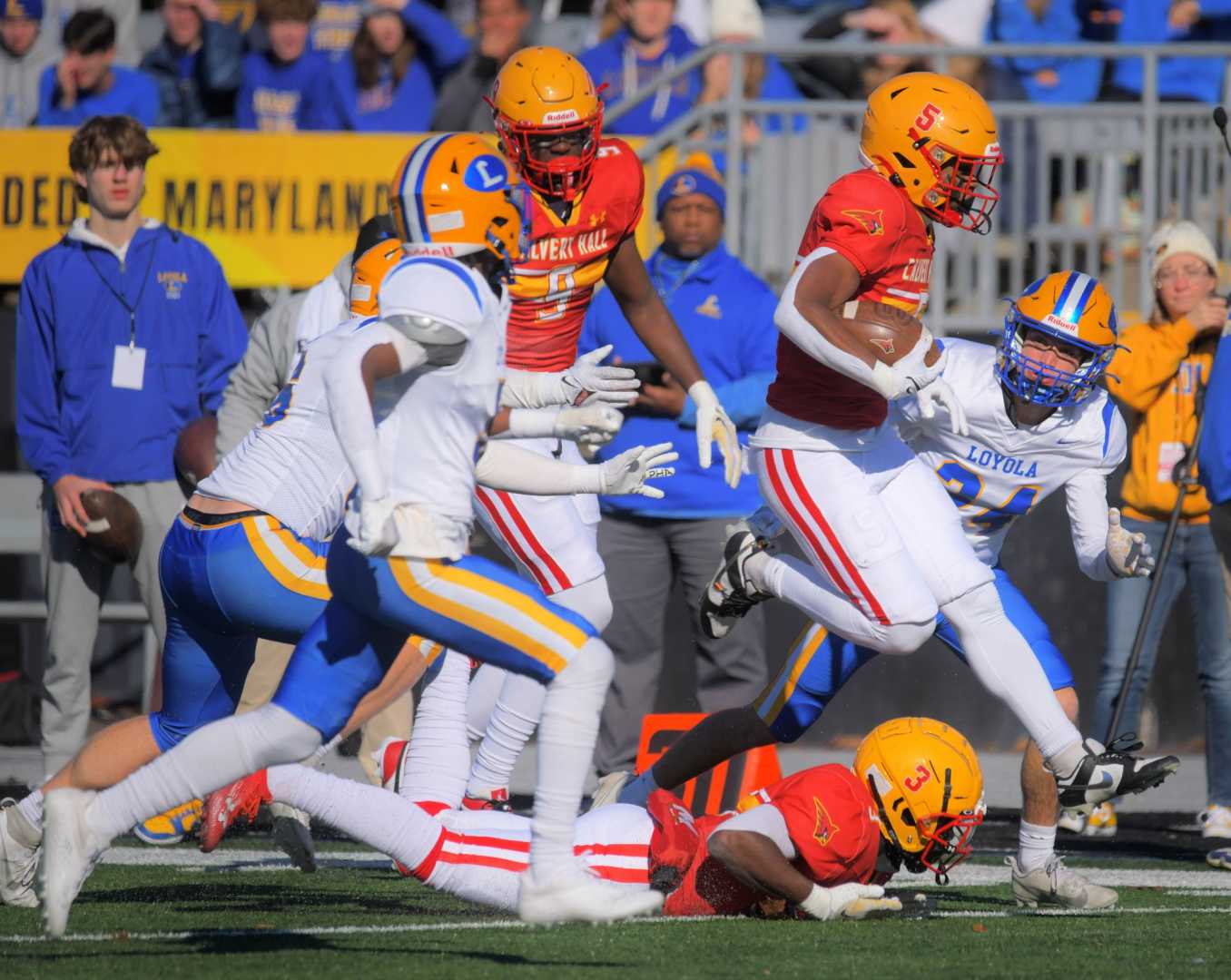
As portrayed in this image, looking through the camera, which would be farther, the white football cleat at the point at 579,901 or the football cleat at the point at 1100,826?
the football cleat at the point at 1100,826

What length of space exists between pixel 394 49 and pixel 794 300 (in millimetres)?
5193

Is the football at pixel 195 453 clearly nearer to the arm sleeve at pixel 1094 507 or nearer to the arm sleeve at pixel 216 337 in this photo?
the arm sleeve at pixel 216 337

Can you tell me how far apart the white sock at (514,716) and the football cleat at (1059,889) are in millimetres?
1319

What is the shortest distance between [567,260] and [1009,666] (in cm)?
170

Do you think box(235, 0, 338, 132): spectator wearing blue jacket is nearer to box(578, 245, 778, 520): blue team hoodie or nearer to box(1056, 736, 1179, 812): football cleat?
box(578, 245, 778, 520): blue team hoodie

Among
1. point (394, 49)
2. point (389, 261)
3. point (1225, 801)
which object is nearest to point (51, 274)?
point (389, 261)

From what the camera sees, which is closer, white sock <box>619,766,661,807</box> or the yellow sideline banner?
white sock <box>619,766,661,807</box>

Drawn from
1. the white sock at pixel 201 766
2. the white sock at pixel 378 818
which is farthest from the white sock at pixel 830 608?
the white sock at pixel 201 766

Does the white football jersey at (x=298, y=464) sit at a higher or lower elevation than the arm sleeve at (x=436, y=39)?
lower

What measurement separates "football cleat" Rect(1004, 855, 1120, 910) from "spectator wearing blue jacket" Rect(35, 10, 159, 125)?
19.1 ft

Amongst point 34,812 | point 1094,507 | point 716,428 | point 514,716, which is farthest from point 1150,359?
point 34,812

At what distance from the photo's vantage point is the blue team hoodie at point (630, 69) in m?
9.39

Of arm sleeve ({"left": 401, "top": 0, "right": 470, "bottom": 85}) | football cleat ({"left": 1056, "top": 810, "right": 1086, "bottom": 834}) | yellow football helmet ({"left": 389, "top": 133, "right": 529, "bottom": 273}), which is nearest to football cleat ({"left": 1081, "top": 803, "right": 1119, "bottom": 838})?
football cleat ({"left": 1056, "top": 810, "right": 1086, "bottom": 834})

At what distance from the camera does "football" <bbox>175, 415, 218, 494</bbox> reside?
22.3 ft
